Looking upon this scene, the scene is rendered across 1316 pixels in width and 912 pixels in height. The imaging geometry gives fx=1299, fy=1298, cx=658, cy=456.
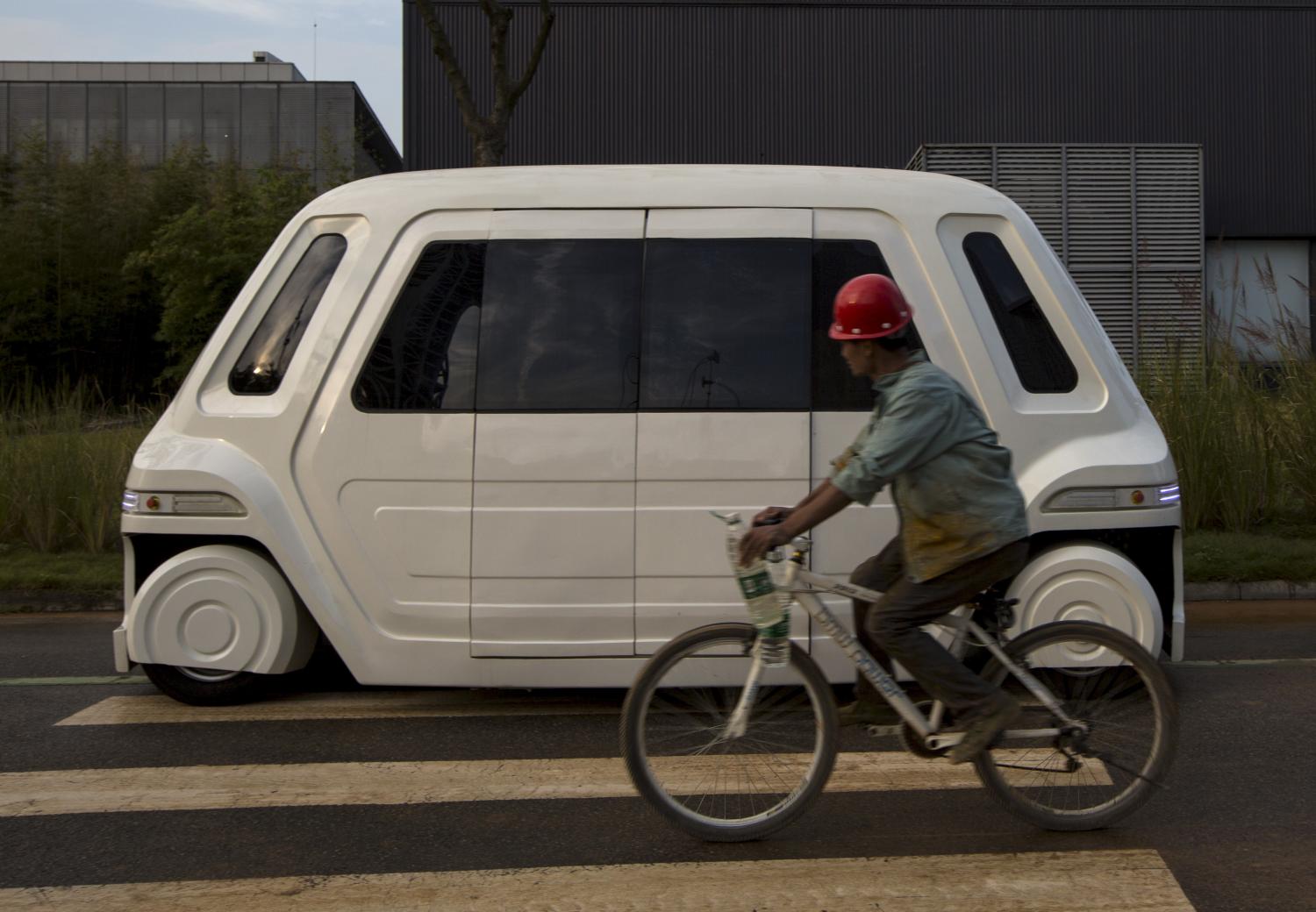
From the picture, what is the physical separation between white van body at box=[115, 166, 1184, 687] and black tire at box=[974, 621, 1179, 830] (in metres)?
1.38

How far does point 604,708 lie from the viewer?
5750 mm

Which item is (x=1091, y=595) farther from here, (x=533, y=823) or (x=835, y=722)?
(x=533, y=823)

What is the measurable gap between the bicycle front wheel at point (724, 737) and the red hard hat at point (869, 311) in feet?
3.13

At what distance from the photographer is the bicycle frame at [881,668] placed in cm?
393

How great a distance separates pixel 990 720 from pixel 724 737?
2.65 ft

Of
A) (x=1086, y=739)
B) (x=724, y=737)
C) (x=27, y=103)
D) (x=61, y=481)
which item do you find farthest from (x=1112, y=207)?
(x=27, y=103)

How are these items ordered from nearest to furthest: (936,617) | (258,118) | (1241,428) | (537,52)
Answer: (936,617) → (1241,428) → (537,52) → (258,118)

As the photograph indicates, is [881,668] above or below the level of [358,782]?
above

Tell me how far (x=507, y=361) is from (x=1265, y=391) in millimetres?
6912

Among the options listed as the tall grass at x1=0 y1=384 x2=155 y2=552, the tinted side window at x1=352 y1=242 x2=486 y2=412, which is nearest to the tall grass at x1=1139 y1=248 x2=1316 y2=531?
the tinted side window at x1=352 y1=242 x2=486 y2=412

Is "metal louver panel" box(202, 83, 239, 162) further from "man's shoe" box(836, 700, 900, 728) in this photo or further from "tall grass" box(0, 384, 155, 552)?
"man's shoe" box(836, 700, 900, 728)

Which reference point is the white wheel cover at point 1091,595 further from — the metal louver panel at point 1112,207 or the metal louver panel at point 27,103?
the metal louver panel at point 27,103

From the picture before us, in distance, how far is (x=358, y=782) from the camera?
4.69 metres

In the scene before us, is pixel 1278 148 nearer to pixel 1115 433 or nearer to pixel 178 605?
pixel 1115 433
